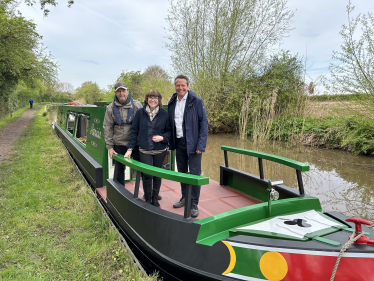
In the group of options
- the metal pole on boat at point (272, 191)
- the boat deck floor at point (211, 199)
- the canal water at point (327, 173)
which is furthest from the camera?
the canal water at point (327, 173)

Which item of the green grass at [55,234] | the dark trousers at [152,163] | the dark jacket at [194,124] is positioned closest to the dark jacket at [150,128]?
the dark trousers at [152,163]

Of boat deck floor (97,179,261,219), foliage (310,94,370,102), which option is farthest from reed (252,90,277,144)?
boat deck floor (97,179,261,219)

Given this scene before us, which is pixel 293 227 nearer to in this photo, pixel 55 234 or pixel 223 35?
pixel 55 234

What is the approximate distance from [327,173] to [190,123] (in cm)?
552

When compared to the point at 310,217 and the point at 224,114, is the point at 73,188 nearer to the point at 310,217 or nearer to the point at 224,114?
the point at 310,217

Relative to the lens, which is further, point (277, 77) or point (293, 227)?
point (277, 77)

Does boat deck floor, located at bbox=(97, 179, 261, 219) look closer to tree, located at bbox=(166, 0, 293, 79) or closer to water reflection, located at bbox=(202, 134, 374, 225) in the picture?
water reflection, located at bbox=(202, 134, 374, 225)

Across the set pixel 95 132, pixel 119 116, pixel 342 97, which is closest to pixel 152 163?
pixel 119 116

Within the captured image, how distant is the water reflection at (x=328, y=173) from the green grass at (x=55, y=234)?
3.39 m

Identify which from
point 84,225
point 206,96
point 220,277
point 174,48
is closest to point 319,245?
point 220,277

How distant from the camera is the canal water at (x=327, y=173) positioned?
4.68m

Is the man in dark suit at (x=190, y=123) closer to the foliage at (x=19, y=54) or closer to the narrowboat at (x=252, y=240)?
the narrowboat at (x=252, y=240)

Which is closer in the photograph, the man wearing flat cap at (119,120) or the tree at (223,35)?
the man wearing flat cap at (119,120)

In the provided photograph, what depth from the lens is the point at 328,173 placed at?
6570 mm
